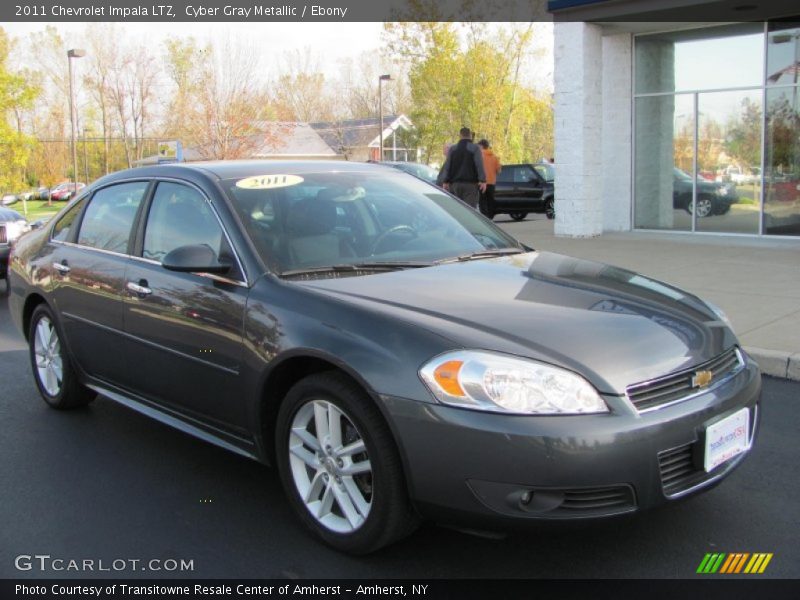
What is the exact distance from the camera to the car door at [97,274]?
4.55m

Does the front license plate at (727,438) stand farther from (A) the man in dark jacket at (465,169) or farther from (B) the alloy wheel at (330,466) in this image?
(A) the man in dark jacket at (465,169)

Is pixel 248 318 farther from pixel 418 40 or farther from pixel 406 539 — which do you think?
pixel 418 40

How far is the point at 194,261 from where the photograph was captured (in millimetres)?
3725

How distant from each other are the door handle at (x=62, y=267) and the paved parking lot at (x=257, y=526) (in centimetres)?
102

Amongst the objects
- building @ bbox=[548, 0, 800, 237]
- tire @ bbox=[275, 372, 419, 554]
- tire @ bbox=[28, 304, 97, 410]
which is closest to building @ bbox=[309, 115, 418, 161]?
building @ bbox=[548, 0, 800, 237]

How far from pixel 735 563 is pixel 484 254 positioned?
73.6 inches

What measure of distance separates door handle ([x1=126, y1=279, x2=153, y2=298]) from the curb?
14.0 feet

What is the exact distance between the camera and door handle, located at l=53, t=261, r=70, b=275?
5.02 m

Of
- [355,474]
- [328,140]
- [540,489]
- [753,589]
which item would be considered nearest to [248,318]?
[355,474]

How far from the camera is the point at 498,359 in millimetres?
2941

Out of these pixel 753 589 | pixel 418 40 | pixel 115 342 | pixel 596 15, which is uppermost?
pixel 418 40

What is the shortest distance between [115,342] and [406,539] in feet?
6.76

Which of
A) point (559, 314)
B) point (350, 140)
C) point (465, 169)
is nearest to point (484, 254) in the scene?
point (559, 314)

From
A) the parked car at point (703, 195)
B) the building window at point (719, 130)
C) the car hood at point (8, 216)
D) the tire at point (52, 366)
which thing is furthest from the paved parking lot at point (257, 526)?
the parked car at point (703, 195)
